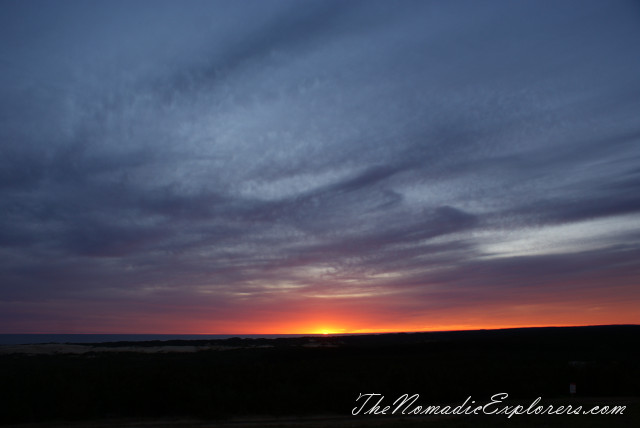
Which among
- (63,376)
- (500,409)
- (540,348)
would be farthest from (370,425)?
(540,348)

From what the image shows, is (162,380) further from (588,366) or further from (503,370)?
(588,366)

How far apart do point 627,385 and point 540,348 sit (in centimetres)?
3531

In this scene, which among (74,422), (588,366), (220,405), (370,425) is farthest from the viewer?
(588,366)

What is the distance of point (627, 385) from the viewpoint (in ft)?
74.7

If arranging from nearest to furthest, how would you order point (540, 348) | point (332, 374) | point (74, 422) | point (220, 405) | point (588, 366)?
Result: 1. point (74, 422)
2. point (220, 405)
3. point (332, 374)
4. point (588, 366)
5. point (540, 348)

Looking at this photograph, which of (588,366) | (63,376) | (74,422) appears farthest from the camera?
(588,366)

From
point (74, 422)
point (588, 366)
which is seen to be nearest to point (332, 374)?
point (74, 422)

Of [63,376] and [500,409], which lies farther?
[63,376]

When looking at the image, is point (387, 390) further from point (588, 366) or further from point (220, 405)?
point (588, 366)

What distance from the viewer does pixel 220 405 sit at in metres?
19.7

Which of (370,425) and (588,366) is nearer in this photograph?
(370,425)

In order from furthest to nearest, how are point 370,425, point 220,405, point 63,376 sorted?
point 63,376 → point 220,405 → point 370,425

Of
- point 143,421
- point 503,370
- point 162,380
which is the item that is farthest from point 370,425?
point 503,370

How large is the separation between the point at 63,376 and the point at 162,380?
4.62 m
